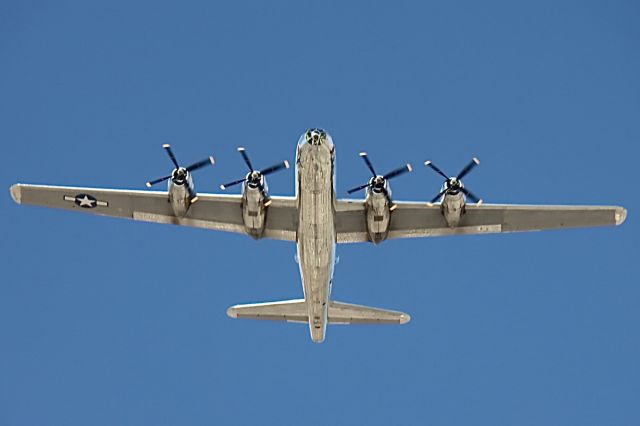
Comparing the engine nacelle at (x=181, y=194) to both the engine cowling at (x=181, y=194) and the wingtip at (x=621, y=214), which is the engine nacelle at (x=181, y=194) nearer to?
the engine cowling at (x=181, y=194)

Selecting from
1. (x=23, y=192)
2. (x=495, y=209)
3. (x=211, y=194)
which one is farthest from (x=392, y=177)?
(x=23, y=192)

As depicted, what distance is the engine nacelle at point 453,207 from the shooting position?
115 ft

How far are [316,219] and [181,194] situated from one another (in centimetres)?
579

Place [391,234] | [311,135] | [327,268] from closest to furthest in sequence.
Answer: [311,135], [327,268], [391,234]

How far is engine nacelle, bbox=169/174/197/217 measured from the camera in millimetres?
35334

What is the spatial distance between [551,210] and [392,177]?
21.9 feet

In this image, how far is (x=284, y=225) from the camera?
3691cm

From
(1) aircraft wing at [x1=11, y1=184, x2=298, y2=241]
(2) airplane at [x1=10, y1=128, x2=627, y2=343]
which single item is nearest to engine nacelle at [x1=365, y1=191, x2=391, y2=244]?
(2) airplane at [x1=10, y1=128, x2=627, y2=343]

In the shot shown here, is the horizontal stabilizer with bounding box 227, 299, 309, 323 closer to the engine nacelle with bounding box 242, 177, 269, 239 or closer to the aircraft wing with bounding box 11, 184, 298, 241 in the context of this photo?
the aircraft wing with bounding box 11, 184, 298, 241

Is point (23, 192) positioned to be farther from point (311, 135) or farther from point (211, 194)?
point (311, 135)

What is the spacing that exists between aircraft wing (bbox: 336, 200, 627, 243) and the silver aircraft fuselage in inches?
96.5

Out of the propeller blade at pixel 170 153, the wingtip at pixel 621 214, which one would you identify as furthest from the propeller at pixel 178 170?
the wingtip at pixel 621 214

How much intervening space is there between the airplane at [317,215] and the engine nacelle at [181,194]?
39 millimetres

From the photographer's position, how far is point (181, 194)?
35.4m
